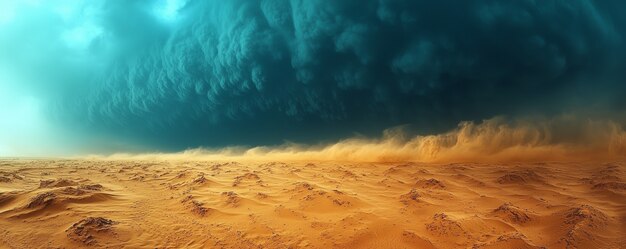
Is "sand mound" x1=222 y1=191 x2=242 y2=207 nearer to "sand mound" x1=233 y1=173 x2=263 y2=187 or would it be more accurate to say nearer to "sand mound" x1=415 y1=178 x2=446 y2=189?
"sand mound" x1=233 y1=173 x2=263 y2=187

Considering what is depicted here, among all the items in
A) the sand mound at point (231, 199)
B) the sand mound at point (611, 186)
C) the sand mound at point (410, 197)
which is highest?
the sand mound at point (231, 199)

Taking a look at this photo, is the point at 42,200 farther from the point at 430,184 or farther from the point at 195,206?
the point at 430,184

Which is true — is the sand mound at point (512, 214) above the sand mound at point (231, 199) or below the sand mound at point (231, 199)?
below

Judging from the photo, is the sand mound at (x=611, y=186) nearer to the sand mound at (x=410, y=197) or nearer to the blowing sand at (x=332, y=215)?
the blowing sand at (x=332, y=215)

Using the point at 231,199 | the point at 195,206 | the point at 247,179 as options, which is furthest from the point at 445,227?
the point at 247,179

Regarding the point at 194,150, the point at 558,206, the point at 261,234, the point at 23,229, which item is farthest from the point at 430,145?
the point at 194,150

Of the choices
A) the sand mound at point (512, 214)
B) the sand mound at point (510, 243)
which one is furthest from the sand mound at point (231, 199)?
the sand mound at point (512, 214)
